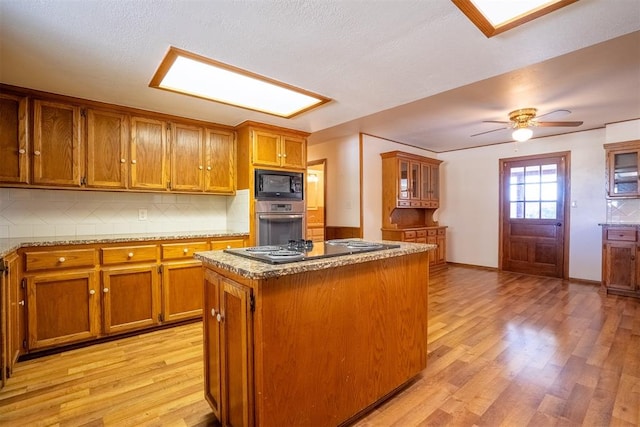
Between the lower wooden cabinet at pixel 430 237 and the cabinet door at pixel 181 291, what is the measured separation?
121 inches

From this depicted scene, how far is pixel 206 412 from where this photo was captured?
A: 1.73 m

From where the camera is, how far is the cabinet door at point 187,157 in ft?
10.5

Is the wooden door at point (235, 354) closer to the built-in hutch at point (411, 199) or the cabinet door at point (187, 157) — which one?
the cabinet door at point (187, 157)

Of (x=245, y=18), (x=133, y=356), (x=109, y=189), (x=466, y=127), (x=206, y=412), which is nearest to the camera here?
(x=245, y=18)

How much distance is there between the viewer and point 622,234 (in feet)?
12.9

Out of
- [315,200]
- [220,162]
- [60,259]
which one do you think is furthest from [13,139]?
[315,200]

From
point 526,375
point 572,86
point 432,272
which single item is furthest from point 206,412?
point 432,272

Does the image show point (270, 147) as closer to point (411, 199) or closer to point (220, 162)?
point (220, 162)

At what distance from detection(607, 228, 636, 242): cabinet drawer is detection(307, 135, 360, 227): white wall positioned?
3314 millimetres

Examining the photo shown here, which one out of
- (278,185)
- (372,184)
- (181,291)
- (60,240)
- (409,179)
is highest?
(409,179)

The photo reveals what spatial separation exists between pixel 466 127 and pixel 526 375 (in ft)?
11.3

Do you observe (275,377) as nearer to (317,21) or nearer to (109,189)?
(317,21)

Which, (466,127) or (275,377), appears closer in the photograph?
(275,377)

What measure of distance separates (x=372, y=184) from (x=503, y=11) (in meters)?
3.40
